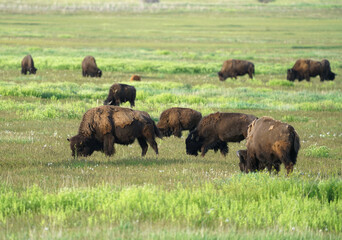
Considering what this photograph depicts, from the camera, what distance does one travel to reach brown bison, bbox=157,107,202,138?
17.4m

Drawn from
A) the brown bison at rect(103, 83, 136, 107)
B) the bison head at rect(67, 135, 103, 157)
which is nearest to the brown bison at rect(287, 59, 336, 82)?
the brown bison at rect(103, 83, 136, 107)

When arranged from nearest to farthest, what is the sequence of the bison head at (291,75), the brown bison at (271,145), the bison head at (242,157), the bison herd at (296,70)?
1. the brown bison at (271,145)
2. the bison head at (242,157)
3. the bison head at (291,75)
4. the bison herd at (296,70)

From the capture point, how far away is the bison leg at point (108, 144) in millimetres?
12481

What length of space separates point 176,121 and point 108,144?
518cm

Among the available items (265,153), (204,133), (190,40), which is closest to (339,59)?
(190,40)

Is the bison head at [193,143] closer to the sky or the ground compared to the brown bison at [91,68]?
closer to the sky

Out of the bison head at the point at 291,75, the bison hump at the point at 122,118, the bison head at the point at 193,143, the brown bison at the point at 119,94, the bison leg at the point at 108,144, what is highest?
the bison hump at the point at 122,118

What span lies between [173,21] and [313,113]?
292 ft

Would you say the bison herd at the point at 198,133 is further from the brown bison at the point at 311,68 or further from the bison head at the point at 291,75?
the brown bison at the point at 311,68

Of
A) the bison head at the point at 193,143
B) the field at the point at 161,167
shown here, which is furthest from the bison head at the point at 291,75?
the bison head at the point at 193,143

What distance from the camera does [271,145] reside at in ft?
32.7

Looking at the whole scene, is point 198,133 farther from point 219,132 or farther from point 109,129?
point 109,129

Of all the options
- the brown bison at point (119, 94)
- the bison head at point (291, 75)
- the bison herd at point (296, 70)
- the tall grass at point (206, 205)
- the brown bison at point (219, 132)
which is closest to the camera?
the tall grass at point (206, 205)

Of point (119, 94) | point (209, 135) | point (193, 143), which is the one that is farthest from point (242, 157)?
point (119, 94)
